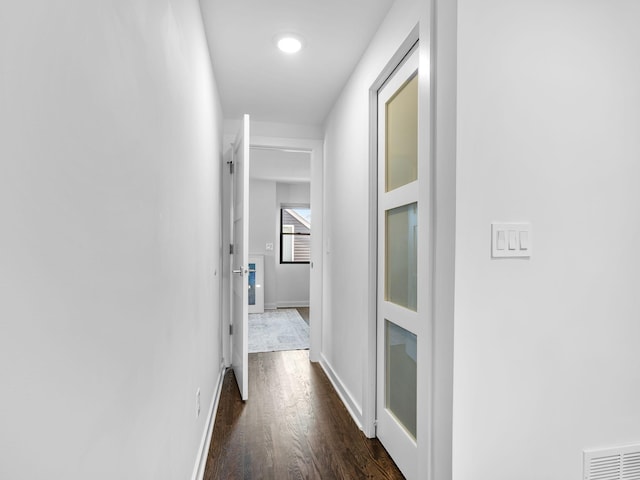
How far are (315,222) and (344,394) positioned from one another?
1.63 metres

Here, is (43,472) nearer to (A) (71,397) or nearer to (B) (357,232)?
(A) (71,397)

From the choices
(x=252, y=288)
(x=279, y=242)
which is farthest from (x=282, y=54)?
(x=279, y=242)

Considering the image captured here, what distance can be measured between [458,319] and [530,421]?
0.49 m

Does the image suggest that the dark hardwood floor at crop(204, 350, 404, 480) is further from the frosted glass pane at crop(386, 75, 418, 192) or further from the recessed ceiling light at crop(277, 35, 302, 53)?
the recessed ceiling light at crop(277, 35, 302, 53)

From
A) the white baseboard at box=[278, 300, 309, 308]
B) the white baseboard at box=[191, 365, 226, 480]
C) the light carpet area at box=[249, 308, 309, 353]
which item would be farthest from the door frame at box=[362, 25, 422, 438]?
the white baseboard at box=[278, 300, 309, 308]

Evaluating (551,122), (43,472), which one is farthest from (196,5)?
(43,472)

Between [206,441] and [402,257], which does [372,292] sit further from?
[206,441]

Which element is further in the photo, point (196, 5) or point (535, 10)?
point (196, 5)

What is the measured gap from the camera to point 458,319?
1.31 meters

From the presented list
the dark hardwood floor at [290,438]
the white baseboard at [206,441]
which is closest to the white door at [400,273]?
the dark hardwood floor at [290,438]

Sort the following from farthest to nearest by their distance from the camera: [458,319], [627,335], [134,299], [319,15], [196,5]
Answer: [319,15]
[196,5]
[627,335]
[458,319]
[134,299]

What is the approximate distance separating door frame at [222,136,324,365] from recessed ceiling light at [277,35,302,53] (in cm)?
136

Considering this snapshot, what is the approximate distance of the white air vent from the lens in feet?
4.65

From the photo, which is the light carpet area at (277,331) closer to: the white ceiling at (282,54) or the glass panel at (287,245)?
the glass panel at (287,245)
